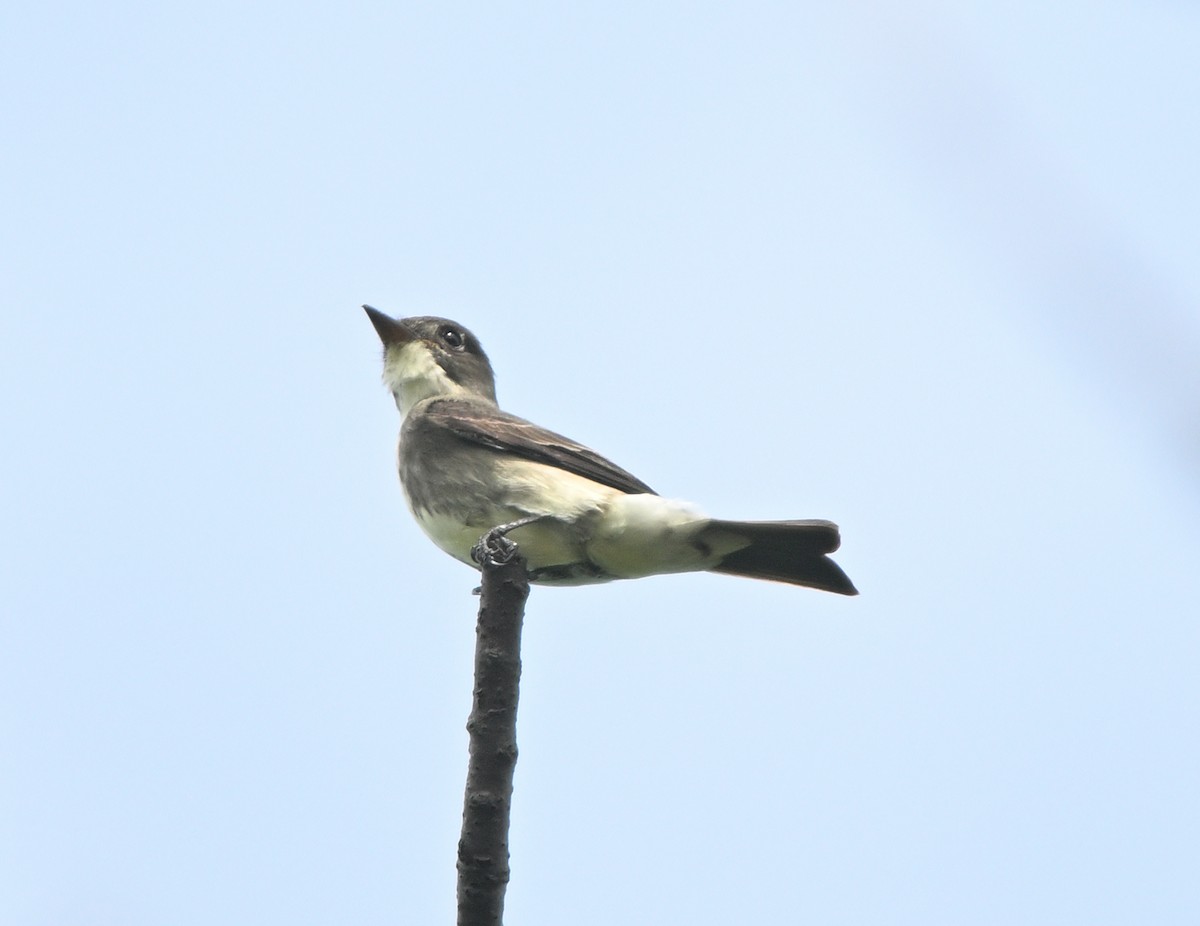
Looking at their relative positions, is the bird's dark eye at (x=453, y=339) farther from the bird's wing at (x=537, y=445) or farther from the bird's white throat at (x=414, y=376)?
the bird's wing at (x=537, y=445)

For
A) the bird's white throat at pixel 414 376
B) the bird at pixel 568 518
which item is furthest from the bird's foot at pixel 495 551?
the bird's white throat at pixel 414 376

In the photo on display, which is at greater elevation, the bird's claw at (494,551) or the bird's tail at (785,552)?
the bird's tail at (785,552)

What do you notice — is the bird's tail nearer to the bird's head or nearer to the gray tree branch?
the gray tree branch

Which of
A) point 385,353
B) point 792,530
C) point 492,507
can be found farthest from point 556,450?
point 385,353

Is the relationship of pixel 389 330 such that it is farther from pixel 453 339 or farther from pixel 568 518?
pixel 568 518

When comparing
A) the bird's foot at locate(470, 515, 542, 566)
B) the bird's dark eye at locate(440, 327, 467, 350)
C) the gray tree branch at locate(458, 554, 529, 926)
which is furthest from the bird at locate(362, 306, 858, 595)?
the bird's dark eye at locate(440, 327, 467, 350)

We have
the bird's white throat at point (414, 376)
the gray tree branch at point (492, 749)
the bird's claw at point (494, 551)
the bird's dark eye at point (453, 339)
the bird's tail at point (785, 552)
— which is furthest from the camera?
the bird's dark eye at point (453, 339)

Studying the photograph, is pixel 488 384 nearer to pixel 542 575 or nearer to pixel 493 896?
pixel 542 575
